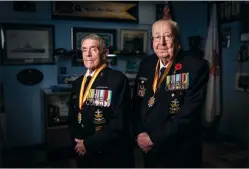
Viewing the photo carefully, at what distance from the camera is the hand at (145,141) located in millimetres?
920

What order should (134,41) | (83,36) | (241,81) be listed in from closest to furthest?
(83,36) → (134,41) → (241,81)

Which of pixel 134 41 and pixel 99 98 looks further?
pixel 134 41

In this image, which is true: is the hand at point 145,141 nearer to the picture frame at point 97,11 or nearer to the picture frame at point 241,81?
the picture frame at point 97,11

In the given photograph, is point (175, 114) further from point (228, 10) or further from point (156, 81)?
point (228, 10)

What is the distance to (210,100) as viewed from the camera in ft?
7.84

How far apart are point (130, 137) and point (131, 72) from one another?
1100 millimetres

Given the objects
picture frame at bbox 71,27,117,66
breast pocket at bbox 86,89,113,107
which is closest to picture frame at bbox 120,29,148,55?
picture frame at bbox 71,27,117,66

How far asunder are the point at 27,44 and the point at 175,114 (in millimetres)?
1508

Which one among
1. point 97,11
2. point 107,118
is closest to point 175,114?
point 107,118

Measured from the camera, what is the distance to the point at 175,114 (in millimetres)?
898

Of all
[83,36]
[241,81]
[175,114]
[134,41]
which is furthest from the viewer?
[241,81]

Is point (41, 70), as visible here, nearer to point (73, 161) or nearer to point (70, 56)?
point (70, 56)

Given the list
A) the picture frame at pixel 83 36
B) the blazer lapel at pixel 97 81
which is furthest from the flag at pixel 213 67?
the blazer lapel at pixel 97 81

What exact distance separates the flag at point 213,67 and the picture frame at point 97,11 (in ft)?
2.56
